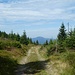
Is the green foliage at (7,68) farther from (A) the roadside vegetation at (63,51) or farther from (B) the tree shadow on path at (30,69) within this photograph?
(A) the roadside vegetation at (63,51)

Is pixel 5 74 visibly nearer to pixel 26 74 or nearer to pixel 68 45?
pixel 26 74

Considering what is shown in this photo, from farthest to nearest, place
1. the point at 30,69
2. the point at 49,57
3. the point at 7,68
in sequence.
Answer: the point at 49,57 → the point at 30,69 → the point at 7,68

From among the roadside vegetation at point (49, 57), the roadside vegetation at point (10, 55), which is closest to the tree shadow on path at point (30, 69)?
the roadside vegetation at point (49, 57)

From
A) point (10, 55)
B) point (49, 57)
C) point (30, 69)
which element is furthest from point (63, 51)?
point (30, 69)

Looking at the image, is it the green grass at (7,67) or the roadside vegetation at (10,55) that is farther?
the roadside vegetation at (10,55)

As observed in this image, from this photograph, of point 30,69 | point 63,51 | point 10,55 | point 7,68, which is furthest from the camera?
point 63,51

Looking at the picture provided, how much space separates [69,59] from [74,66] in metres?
3.44

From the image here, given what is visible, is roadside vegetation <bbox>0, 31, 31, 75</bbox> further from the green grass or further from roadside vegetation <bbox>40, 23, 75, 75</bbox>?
roadside vegetation <bbox>40, 23, 75, 75</bbox>

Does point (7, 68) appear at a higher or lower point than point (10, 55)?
higher

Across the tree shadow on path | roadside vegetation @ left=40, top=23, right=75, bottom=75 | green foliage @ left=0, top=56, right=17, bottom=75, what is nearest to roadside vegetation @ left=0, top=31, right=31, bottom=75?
green foliage @ left=0, top=56, right=17, bottom=75

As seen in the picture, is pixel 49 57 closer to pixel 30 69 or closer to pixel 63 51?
pixel 63 51

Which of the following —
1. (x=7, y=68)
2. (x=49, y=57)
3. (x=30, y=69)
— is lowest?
(x=49, y=57)

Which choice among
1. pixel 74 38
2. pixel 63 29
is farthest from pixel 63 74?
pixel 63 29

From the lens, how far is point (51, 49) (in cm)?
5962
